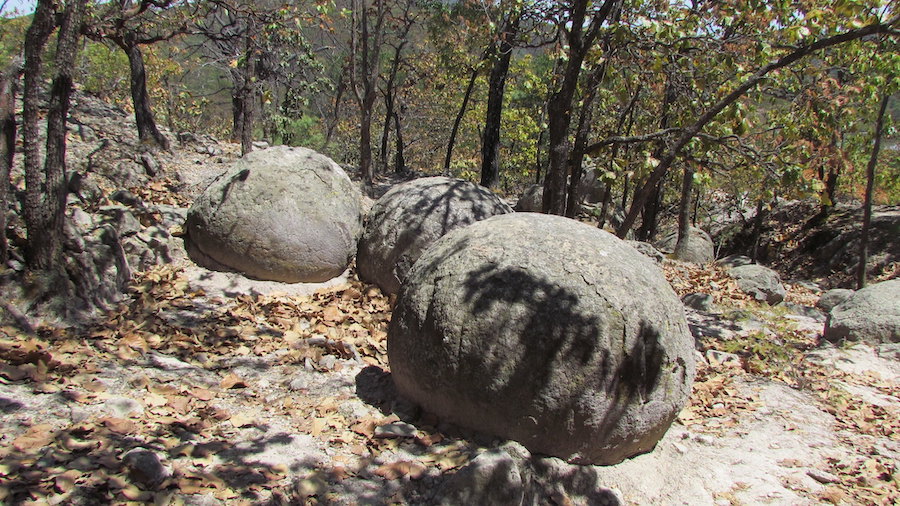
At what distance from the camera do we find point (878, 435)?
481cm

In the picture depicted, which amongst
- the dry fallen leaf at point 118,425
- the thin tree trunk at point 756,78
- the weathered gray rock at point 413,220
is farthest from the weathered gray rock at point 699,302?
the dry fallen leaf at point 118,425

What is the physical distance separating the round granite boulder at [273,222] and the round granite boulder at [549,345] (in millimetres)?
3081

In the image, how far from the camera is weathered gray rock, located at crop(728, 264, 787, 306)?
393 inches

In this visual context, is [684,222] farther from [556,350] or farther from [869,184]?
[556,350]

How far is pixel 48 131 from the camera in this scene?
16.0 ft

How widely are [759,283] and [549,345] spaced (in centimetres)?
844

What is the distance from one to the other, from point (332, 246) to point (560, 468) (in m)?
4.23

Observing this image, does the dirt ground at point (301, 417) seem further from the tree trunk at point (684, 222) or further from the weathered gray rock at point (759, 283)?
the tree trunk at point (684, 222)

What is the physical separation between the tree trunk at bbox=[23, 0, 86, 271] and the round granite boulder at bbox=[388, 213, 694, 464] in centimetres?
332

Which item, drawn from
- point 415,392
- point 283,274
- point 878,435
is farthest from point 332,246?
point 878,435

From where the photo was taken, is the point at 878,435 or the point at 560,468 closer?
the point at 560,468

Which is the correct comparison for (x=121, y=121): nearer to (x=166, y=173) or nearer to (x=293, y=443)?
(x=166, y=173)

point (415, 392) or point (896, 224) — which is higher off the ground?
point (896, 224)

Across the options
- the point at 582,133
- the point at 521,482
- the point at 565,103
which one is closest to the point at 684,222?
the point at 582,133
